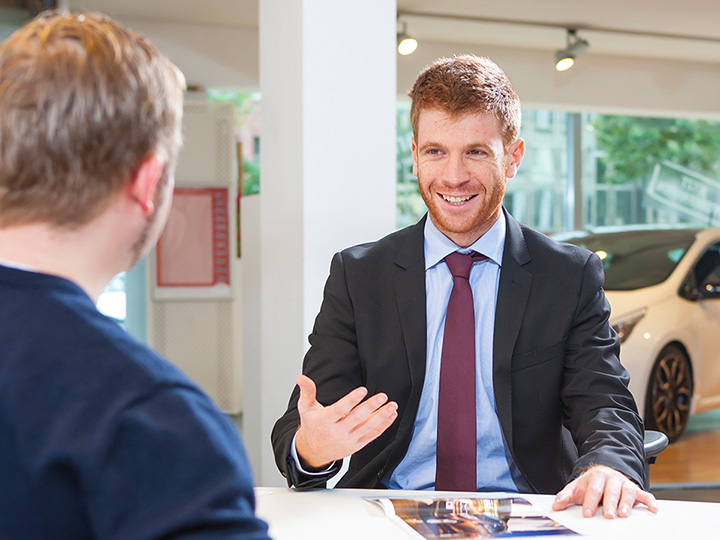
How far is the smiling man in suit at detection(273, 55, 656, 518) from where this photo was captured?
66.6 inches

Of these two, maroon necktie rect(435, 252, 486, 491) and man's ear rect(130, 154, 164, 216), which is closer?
man's ear rect(130, 154, 164, 216)

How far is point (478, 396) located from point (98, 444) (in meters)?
1.21

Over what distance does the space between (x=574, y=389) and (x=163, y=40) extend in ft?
18.4

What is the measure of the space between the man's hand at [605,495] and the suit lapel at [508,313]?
33 centimetres

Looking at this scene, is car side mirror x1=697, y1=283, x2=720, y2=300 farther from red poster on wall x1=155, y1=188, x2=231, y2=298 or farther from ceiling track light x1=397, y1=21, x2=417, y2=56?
red poster on wall x1=155, y1=188, x2=231, y2=298

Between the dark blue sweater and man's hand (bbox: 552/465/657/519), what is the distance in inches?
31.7

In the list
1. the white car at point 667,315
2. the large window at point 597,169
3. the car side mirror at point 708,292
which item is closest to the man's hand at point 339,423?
the white car at point 667,315

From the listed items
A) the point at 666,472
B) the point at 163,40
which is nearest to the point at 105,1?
the point at 163,40

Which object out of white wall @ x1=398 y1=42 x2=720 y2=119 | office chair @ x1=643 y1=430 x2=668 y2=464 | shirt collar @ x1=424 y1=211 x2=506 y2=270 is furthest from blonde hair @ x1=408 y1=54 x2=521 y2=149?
white wall @ x1=398 y1=42 x2=720 y2=119

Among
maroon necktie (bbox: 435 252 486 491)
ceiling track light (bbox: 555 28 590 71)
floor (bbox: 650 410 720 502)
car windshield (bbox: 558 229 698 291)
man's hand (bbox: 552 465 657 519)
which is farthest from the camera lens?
ceiling track light (bbox: 555 28 590 71)

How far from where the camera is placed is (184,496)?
616 mm

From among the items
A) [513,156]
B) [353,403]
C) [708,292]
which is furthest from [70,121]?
[708,292]

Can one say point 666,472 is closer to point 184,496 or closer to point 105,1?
point 184,496

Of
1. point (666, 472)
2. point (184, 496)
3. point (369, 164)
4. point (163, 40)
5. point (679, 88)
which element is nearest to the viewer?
point (184, 496)
